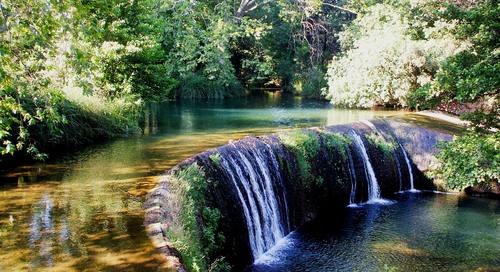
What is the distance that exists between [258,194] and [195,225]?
2.88 metres

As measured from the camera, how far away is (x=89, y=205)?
22.2 feet

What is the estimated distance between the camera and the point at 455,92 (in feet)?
24.2

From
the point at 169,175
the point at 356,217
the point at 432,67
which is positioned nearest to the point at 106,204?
the point at 169,175

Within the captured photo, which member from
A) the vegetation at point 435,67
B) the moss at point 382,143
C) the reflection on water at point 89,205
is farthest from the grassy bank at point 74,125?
the moss at point 382,143

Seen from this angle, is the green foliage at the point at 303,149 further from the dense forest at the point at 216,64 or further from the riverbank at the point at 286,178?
the dense forest at the point at 216,64

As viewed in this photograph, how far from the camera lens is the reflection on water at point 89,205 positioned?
16.9 ft

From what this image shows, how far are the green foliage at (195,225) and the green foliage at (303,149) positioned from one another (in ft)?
13.0

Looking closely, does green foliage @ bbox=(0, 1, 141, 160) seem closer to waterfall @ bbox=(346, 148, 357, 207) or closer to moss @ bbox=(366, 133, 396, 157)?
waterfall @ bbox=(346, 148, 357, 207)

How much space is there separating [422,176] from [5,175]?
11.7 metres

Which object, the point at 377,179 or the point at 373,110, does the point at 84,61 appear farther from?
the point at 373,110

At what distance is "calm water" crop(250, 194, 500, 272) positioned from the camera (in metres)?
8.65

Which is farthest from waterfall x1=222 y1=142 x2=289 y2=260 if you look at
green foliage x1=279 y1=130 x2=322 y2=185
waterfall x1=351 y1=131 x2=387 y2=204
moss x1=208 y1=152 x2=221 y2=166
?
waterfall x1=351 y1=131 x2=387 y2=204

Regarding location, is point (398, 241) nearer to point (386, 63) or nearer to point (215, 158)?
point (215, 158)

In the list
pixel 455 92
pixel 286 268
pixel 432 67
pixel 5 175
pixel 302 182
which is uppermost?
pixel 432 67
